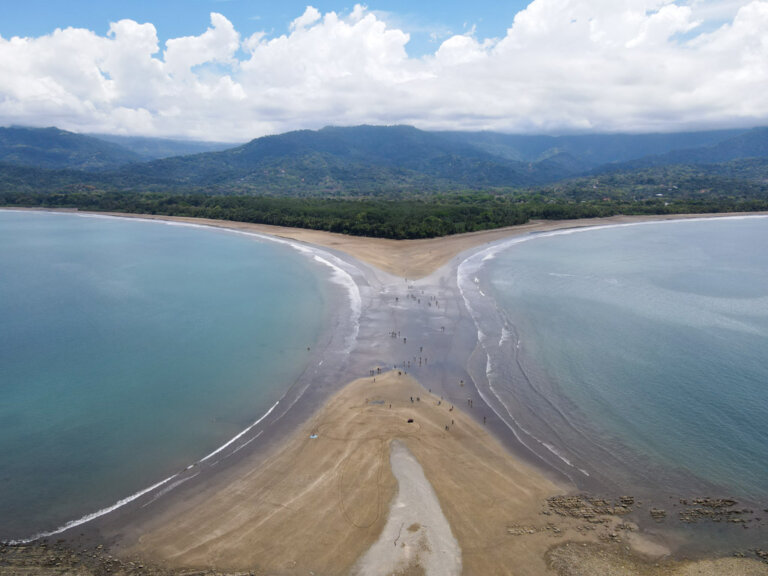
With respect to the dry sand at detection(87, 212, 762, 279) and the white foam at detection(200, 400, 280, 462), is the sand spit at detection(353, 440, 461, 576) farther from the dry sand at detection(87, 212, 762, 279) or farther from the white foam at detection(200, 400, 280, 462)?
the dry sand at detection(87, 212, 762, 279)

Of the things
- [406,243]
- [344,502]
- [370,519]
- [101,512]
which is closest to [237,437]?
[101,512]

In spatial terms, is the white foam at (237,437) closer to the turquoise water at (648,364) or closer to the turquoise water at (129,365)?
the turquoise water at (129,365)

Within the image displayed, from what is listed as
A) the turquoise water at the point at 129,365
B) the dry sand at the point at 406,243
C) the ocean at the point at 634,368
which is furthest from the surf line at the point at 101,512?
the dry sand at the point at 406,243

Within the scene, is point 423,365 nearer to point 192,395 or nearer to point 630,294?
point 192,395

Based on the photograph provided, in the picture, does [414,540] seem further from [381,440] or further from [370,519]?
[381,440]

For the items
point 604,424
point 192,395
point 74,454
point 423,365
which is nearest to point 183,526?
point 74,454
